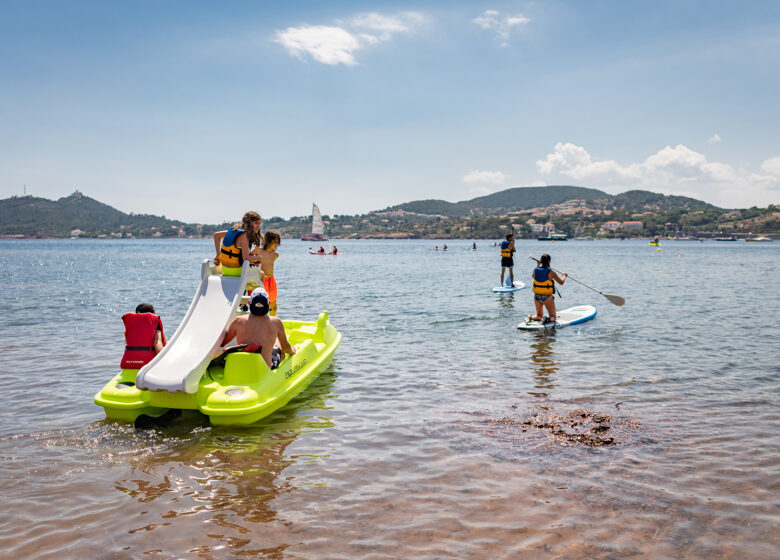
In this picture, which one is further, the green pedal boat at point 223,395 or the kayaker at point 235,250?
the kayaker at point 235,250

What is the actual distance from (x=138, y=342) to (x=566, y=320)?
12428 millimetres

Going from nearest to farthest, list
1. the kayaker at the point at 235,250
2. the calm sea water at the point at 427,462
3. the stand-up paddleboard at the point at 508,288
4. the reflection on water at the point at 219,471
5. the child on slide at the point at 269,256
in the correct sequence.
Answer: the calm sea water at the point at 427,462, the reflection on water at the point at 219,471, the kayaker at the point at 235,250, the child on slide at the point at 269,256, the stand-up paddleboard at the point at 508,288

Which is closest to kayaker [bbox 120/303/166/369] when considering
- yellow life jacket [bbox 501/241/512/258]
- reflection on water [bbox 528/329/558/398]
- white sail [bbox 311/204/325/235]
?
reflection on water [bbox 528/329/558/398]

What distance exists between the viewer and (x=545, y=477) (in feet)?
19.1

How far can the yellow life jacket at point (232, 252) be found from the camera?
8.66 metres

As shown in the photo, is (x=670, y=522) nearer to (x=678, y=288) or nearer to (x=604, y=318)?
(x=604, y=318)

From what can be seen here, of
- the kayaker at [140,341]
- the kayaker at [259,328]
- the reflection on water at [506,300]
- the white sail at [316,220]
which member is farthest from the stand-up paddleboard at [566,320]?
the white sail at [316,220]

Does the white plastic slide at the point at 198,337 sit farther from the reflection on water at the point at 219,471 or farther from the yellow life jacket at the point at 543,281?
the yellow life jacket at the point at 543,281

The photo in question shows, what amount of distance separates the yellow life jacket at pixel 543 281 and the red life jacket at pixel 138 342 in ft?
34.8

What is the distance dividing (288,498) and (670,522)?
12.1ft

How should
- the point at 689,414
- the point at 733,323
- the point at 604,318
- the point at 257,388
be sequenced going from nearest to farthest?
the point at 257,388 < the point at 689,414 < the point at 733,323 < the point at 604,318

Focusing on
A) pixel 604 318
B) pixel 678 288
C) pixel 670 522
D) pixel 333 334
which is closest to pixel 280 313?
pixel 333 334

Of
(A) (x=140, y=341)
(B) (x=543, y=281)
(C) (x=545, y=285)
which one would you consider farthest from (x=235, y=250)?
(C) (x=545, y=285)

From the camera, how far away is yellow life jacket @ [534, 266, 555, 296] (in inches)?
586
